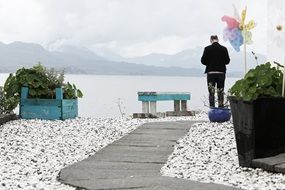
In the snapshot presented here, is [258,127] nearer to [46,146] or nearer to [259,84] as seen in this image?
[259,84]

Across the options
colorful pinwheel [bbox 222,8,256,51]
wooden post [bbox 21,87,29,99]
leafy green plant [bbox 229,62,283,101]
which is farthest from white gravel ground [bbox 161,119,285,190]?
wooden post [bbox 21,87,29,99]

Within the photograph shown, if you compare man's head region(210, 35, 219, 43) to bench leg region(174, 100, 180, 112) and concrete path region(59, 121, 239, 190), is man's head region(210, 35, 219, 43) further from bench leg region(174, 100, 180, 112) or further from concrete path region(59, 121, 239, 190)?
bench leg region(174, 100, 180, 112)

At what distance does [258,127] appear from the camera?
5.64 metres

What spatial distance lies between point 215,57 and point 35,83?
11.5 ft

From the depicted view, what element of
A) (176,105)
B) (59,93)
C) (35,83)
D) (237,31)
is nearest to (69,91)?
(59,93)

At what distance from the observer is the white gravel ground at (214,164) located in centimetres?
516

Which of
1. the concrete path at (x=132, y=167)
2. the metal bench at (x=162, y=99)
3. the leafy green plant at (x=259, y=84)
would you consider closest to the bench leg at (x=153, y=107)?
the metal bench at (x=162, y=99)

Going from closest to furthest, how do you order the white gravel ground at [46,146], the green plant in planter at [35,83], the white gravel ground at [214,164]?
1. the white gravel ground at [214,164]
2. the white gravel ground at [46,146]
3. the green plant in planter at [35,83]

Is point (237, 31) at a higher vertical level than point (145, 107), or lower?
higher

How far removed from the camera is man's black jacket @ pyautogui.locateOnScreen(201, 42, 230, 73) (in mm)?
10930

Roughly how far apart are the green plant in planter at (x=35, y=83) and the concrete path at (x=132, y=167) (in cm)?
311

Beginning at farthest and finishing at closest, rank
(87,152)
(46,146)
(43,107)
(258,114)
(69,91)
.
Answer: (69,91) < (43,107) < (46,146) < (87,152) < (258,114)

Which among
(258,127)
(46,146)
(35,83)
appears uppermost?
(35,83)

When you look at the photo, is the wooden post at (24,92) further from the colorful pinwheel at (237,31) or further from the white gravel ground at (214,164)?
the colorful pinwheel at (237,31)
